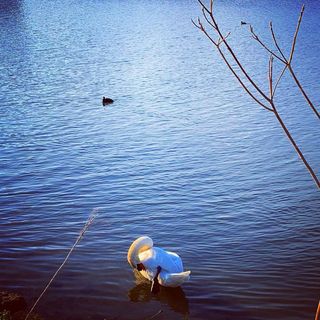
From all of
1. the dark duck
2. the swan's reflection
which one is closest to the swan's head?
the swan's reflection

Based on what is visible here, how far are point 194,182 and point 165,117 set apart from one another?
19.7 ft

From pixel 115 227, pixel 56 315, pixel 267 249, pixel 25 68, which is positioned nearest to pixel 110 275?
pixel 56 315

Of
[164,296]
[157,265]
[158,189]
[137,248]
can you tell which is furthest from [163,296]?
[158,189]

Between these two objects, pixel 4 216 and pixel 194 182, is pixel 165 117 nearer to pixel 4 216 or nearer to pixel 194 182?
pixel 194 182

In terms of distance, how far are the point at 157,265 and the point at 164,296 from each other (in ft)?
1.33

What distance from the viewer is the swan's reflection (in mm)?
6164

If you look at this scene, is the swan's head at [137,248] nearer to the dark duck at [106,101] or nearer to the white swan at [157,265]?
the white swan at [157,265]

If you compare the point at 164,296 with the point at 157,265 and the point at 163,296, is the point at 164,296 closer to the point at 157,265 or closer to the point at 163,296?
the point at 163,296

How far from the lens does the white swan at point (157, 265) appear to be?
6176 mm

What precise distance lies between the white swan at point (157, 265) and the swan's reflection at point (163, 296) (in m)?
0.15

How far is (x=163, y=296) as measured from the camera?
6.37 meters

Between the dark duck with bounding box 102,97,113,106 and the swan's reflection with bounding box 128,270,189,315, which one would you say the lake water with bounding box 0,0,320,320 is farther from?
the dark duck with bounding box 102,97,113,106

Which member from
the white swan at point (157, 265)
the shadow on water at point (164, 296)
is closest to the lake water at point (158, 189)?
the shadow on water at point (164, 296)

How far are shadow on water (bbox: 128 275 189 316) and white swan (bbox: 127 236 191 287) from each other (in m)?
0.16
